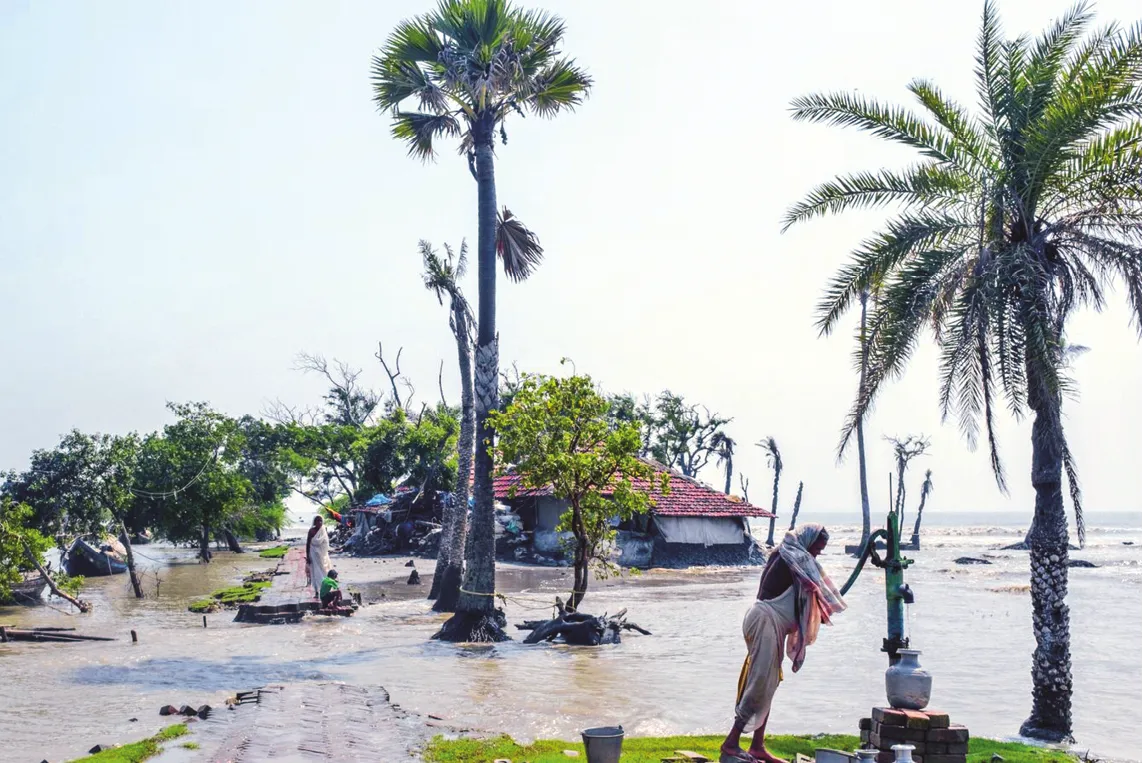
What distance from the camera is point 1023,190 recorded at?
1124 centimetres

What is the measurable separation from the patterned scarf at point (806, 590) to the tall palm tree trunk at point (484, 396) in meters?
10.6

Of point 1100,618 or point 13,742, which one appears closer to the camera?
point 13,742

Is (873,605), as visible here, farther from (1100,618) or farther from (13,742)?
(13,742)

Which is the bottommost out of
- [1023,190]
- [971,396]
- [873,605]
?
[873,605]

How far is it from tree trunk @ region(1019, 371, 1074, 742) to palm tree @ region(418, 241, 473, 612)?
1274 cm

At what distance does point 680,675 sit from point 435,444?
3409cm

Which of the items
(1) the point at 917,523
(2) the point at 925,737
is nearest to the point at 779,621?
(2) the point at 925,737

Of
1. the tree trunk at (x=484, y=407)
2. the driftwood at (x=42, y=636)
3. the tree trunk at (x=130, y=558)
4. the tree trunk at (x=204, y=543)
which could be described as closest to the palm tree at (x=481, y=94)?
the tree trunk at (x=484, y=407)

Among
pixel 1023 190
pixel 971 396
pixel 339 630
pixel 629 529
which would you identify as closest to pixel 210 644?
pixel 339 630

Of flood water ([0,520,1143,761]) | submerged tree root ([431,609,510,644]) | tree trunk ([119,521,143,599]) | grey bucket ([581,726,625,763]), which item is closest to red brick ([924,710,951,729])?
grey bucket ([581,726,625,763])

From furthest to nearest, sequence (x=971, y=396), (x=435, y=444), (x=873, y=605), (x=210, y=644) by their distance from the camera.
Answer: (x=435, y=444), (x=873, y=605), (x=210, y=644), (x=971, y=396)

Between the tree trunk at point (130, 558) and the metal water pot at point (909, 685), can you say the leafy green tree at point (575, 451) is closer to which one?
the metal water pot at point (909, 685)

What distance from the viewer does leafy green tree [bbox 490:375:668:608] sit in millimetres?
17469

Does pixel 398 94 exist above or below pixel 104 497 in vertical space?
above
